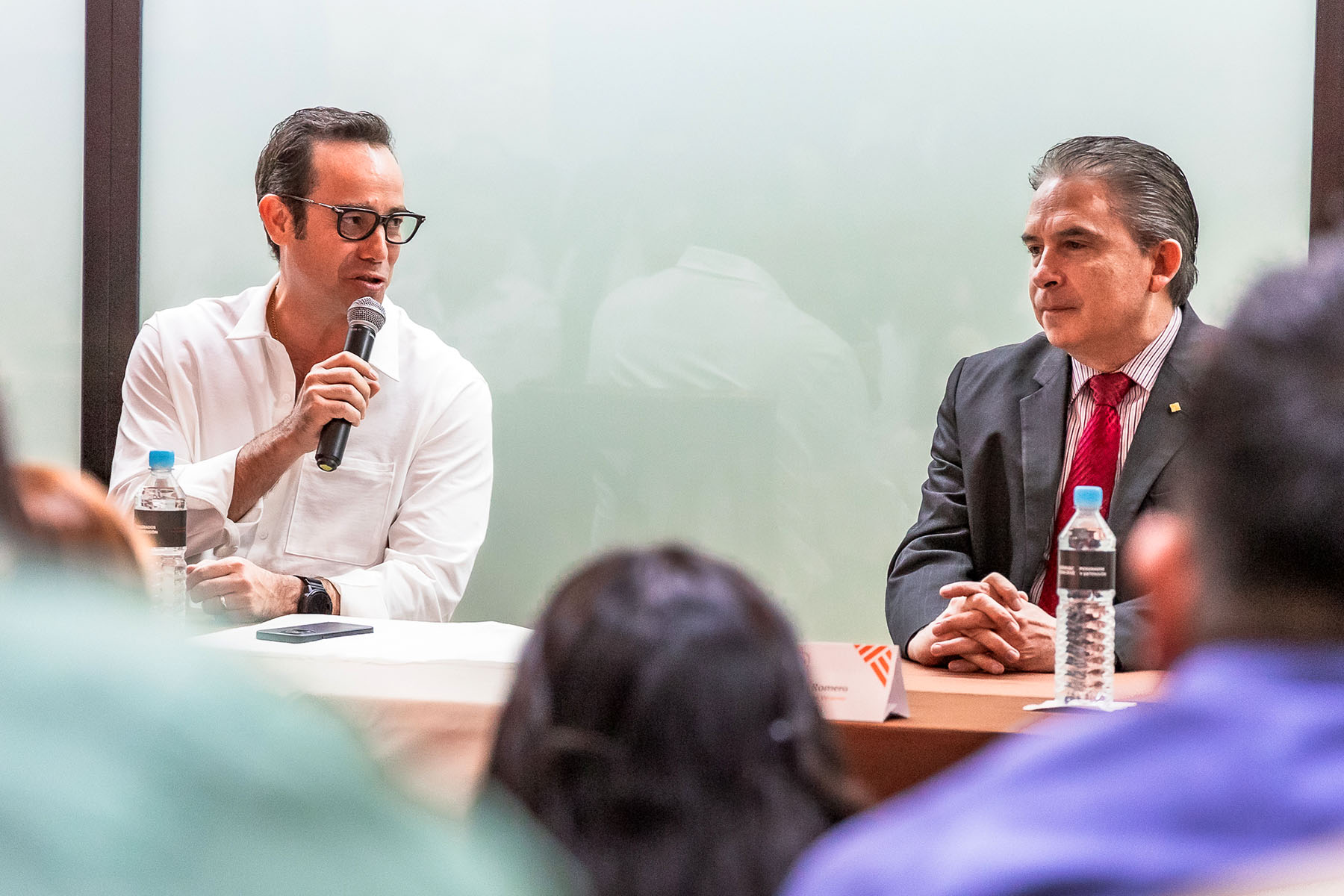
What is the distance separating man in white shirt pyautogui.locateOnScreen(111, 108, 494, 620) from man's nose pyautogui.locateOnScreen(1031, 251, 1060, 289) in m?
1.31

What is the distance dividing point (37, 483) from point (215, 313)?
2.45 meters

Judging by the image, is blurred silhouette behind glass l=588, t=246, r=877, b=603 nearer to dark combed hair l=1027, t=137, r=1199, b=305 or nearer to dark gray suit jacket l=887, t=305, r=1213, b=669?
dark gray suit jacket l=887, t=305, r=1213, b=669

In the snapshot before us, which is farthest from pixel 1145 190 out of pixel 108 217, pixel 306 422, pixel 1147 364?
pixel 108 217

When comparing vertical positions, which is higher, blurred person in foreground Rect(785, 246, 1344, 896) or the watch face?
blurred person in foreground Rect(785, 246, 1344, 896)

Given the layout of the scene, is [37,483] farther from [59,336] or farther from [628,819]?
[59,336]

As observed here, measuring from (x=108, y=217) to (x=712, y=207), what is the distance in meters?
1.69

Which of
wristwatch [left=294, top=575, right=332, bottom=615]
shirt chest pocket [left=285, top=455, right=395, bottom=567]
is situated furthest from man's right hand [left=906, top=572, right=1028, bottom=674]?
shirt chest pocket [left=285, top=455, right=395, bottom=567]

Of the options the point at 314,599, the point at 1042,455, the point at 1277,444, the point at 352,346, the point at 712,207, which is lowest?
the point at 314,599

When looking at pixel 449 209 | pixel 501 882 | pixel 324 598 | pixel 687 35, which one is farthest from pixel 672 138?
pixel 501 882

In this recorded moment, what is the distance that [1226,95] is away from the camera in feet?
10.3

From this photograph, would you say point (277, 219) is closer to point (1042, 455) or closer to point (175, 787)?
point (1042, 455)

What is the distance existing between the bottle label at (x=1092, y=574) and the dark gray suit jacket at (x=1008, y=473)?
0.82 ft

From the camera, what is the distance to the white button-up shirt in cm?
279

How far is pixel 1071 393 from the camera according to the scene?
261cm
